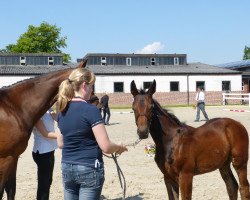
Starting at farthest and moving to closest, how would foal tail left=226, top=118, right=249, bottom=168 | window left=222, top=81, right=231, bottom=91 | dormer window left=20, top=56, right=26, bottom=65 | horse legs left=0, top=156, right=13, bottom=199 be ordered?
dormer window left=20, top=56, right=26, bottom=65, window left=222, top=81, right=231, bottom=91, foal tail left=226, top=118, right=249, bottom=168, horse legs left=0, top=156, right=13, bottom=199

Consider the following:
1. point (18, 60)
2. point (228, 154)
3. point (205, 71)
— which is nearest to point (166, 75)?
point (205, 71)

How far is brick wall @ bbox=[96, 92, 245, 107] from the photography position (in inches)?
1750

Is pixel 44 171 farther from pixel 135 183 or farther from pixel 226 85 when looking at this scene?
pixel 226 85

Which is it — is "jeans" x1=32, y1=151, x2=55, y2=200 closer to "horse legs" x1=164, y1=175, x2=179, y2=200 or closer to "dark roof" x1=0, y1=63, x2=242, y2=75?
"horse legs" x1=164, y1=175, x2=179, y2=200

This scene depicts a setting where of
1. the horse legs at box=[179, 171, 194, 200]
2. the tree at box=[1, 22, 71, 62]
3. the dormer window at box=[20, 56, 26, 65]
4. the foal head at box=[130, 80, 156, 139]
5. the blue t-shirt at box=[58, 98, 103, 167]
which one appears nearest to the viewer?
the blue t-shirt at box=[58, 98, 103, 167]

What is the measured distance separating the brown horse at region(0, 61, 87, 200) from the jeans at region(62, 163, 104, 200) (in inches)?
47.6

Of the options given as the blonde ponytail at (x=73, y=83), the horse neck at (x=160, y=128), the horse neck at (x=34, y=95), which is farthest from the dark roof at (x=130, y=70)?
the blonde ponytail at (x=73, y=83)

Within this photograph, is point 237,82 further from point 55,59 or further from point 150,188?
point 150,188

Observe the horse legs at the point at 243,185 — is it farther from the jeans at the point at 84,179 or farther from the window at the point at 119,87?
the window at the point at 119,87

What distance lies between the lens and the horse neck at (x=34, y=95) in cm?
469

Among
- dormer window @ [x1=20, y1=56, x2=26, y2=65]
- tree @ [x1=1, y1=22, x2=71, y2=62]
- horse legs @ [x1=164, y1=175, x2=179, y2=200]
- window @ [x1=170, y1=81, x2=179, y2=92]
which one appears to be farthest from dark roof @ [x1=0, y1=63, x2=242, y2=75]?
horse legs @ [x1=164, y1=175, x2=179, y2=200]

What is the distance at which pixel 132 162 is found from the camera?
32.8ft

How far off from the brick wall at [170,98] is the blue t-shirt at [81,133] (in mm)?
40527

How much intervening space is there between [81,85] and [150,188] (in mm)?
4514
